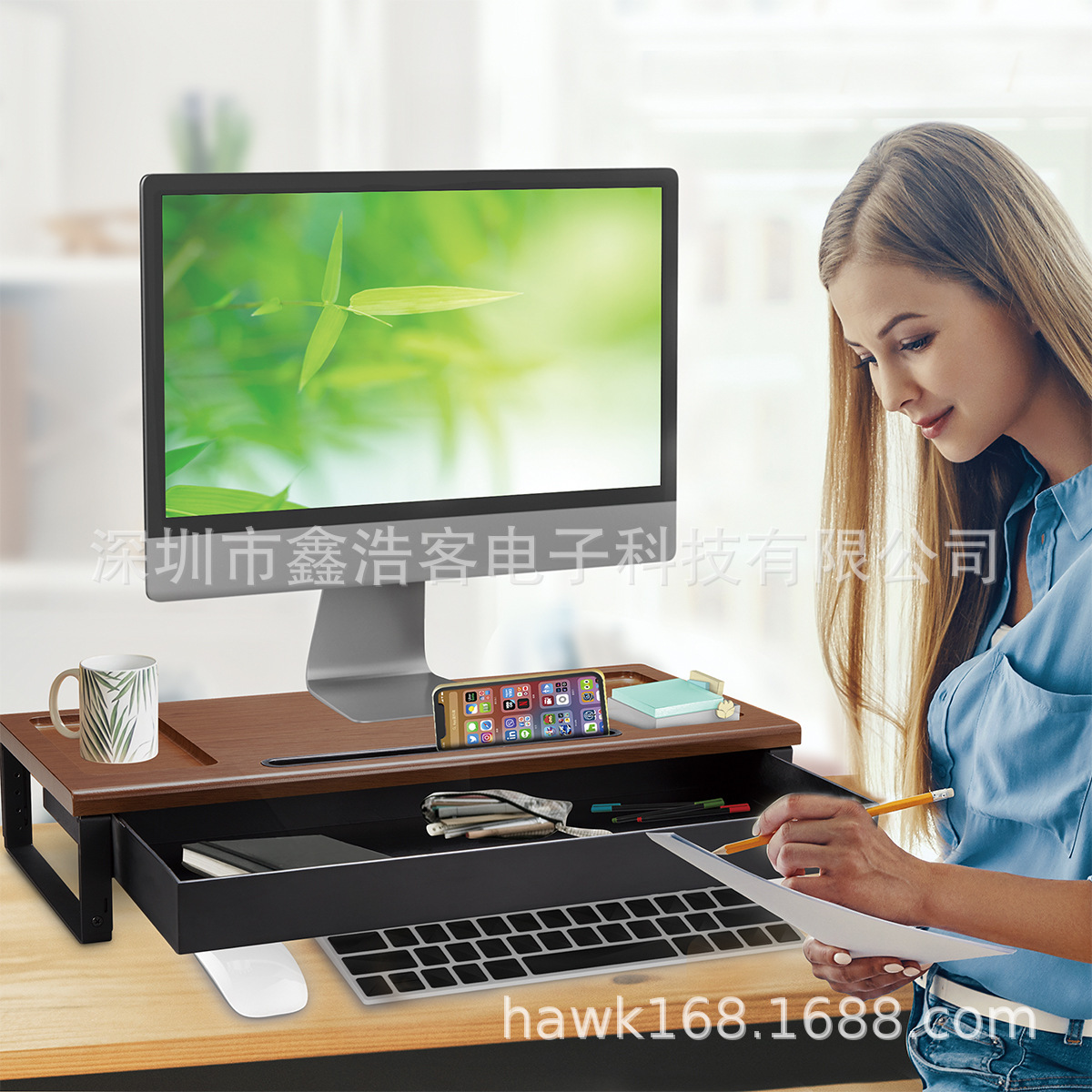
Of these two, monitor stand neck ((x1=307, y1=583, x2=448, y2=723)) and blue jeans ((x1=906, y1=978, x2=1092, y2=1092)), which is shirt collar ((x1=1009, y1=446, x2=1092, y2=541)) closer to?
blue jeans ((x1=906, y1=978, x2=1092, y2=1092))

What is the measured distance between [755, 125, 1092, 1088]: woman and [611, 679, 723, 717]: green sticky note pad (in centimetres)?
27

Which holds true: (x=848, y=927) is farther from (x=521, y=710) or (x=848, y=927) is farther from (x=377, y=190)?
(x=377, y=190)

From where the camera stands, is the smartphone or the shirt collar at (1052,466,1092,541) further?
the smartphone

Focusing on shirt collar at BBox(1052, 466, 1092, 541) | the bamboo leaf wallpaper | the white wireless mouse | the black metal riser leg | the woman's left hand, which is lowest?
the white wireless mouse

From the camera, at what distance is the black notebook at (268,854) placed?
43.5 inches

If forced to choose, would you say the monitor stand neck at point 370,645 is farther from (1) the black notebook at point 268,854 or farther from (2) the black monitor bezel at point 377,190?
(1) the black notebook at point 268,854

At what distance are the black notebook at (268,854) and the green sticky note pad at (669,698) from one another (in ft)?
1.08

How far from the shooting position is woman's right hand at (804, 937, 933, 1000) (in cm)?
107

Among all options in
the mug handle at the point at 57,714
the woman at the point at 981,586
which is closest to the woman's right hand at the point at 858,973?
the woman at the point at 981,586

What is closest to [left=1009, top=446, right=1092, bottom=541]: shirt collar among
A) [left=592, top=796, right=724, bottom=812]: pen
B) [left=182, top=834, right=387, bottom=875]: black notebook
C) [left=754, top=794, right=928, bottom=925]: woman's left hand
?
[left=754, top=794, right=928, bottom=925]: woman's left hand

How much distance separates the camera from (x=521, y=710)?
1301 mm

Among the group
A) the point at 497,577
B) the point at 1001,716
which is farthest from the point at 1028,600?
the point at 497,577

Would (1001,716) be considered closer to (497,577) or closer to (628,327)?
(628,327)

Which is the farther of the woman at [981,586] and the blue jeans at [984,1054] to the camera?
the blue jeans at [984,1054]
